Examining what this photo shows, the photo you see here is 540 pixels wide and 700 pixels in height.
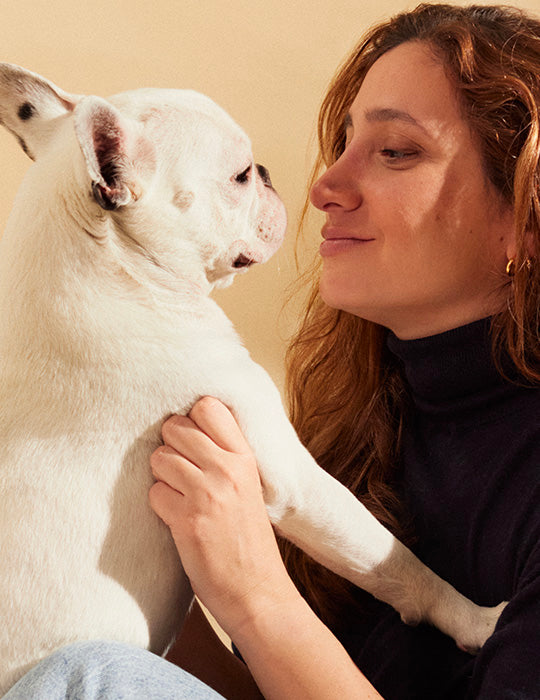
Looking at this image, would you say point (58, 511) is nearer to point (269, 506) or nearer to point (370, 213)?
point (269, 506)

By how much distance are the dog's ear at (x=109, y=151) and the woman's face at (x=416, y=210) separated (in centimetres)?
36

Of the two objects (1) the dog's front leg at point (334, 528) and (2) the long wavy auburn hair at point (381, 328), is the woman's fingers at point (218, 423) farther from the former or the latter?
(2) the long wavy auburn hair at point (381, 328)

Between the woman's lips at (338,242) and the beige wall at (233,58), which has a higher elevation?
the beige wall at (233,58)

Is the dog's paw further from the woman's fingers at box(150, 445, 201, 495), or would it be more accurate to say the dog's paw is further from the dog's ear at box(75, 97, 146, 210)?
the dog's ear at box(75, 97, 146, 210)

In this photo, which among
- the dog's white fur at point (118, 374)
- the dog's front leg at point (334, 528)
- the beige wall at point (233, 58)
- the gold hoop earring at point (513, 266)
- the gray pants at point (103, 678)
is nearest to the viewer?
the gray pants at point (103, 678)

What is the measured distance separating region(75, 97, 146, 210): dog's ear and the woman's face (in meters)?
0.36

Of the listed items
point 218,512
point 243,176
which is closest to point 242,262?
point 243,176

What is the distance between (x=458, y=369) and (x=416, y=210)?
24 cm

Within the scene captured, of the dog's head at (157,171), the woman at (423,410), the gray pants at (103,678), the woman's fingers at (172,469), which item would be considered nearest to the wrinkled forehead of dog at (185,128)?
the dog's head at (157,171)

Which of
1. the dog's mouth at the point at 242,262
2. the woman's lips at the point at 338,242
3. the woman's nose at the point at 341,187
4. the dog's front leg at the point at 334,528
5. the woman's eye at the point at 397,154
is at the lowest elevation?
the dog's front leg at the point at 334,528

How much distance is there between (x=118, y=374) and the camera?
0.92 metres

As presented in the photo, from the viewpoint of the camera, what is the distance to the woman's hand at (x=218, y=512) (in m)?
0.93

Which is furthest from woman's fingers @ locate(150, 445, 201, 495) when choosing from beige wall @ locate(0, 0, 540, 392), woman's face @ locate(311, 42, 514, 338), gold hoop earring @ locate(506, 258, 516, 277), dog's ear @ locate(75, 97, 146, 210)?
beige wall @ locate(0, 0, 540, 392)

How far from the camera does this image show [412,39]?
125 cm
